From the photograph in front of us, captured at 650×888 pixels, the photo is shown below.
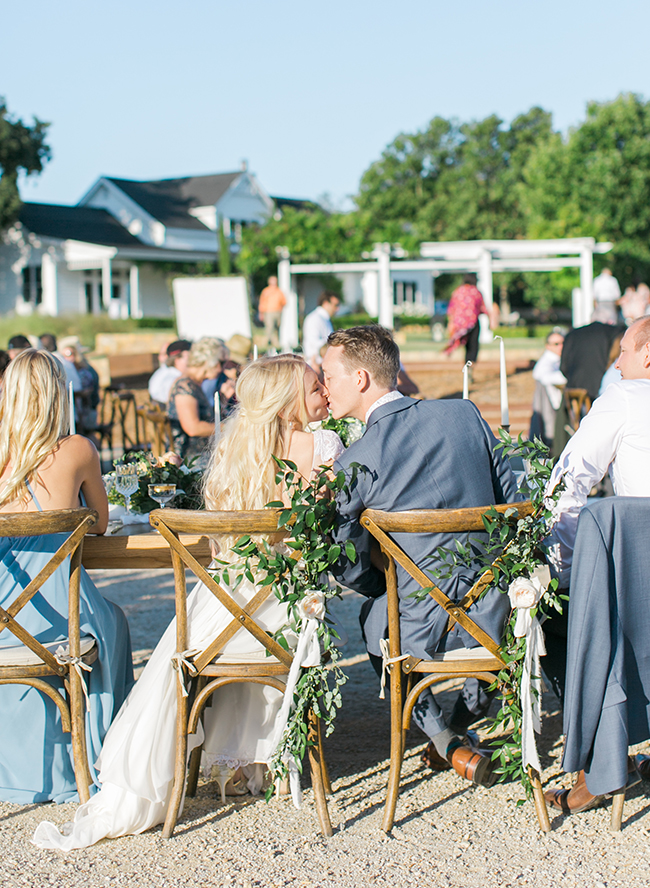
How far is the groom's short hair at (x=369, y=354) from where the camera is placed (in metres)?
2.90

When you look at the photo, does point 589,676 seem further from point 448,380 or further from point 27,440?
point 448,380

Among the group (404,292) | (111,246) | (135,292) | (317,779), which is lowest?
(317,779)

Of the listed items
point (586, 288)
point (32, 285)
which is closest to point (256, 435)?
point (586, 288)

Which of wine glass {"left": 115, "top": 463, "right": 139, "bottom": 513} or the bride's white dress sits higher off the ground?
wine glass {"left": 115, "top": 463, "right": 139, "bottom": 513}

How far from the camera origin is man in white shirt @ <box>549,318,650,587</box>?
110 inches

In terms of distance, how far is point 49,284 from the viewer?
3194 cm

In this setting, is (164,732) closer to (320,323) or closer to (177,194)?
(320,323)

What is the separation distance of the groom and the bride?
0.20 m

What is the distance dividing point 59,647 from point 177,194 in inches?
1451

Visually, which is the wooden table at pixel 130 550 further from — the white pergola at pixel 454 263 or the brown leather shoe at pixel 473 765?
the white pergola at pixel 454 263

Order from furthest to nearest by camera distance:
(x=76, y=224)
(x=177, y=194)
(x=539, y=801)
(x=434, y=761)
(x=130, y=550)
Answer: (x=177, y=194) → (x=76, y=224) → (x=434, y=761) → (x=130, y=550) → (x=539, y=801)

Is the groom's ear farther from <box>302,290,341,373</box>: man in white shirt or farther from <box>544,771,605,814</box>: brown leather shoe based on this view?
<box>302,290,341,373</box>: man in white shirt

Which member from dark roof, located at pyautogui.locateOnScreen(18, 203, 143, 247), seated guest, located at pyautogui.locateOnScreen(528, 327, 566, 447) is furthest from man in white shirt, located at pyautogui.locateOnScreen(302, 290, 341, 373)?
dark roof, located at pyautogui.locateOnScreen(18, 203, 143, 247)

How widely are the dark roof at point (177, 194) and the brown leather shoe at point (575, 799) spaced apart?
33.1 m
